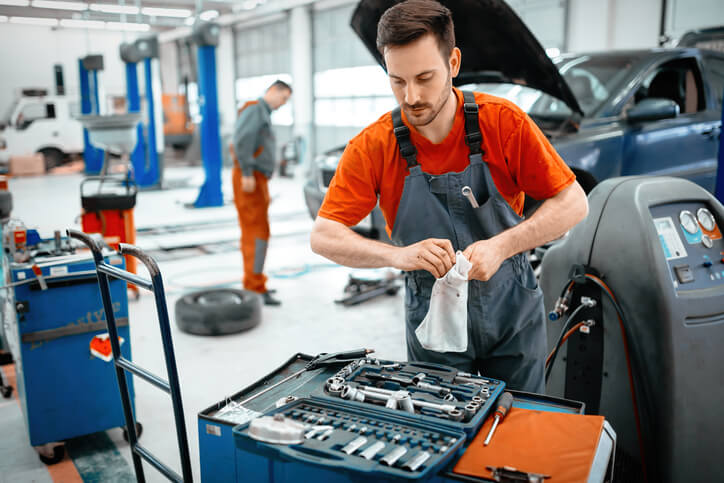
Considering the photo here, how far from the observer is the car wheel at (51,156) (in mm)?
17258

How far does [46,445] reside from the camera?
9.27 feet

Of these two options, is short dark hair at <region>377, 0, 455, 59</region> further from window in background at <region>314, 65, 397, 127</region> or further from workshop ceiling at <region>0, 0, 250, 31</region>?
workshop ceiling at <region>0, 0, 250, 31</region>

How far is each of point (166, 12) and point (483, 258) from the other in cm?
1833

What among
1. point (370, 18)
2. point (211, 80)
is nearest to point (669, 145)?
point (370, 18)

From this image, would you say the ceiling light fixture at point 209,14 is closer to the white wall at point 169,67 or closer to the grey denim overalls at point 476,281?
the white wall at point 169,67

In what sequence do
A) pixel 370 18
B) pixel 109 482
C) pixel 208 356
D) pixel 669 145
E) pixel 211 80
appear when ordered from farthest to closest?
pixel 211 80
pixel 669 145
pixel 208 356
pixel 109 482
pixel 370 18

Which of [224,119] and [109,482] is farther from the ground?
[224,119]

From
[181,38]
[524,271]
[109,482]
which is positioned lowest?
[109,482]

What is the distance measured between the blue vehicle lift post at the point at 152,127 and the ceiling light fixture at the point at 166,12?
489 centimetres

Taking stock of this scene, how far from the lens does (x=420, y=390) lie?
1475 mm

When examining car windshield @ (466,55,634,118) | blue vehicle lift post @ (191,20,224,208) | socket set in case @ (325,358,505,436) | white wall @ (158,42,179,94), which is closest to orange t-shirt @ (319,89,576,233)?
socket set in case @ (325,358,505,436)

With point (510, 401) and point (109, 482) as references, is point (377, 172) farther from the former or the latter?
point (109, 482)

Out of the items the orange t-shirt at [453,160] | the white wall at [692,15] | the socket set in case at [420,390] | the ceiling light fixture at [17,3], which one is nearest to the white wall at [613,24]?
the white wall at [692,15]

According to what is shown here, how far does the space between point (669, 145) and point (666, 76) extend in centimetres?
95
